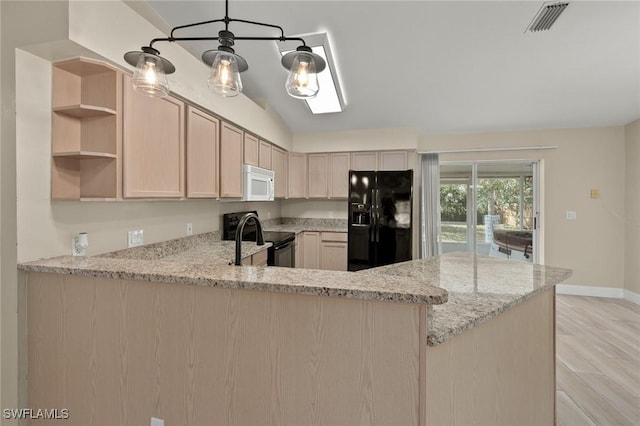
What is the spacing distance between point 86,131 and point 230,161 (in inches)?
52.5

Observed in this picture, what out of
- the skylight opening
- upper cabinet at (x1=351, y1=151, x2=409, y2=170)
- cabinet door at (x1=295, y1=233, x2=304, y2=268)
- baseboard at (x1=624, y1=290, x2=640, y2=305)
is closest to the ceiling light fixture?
the skylight opening

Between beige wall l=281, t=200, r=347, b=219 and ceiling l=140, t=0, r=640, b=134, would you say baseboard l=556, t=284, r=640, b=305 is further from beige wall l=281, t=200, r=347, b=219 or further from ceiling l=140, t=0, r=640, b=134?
beige wall l=281, t=200, r=347, b=219

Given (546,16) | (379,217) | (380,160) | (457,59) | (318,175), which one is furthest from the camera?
(318,175)

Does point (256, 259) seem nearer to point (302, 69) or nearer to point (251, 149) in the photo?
point (251, 149)

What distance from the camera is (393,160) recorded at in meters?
4.59

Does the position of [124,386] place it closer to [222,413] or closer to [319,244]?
[222,413]

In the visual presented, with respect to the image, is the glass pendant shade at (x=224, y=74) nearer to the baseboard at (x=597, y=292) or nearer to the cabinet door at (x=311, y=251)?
the cabinet door at (x=311, y=251)

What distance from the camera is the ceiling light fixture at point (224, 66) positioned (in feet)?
4.09

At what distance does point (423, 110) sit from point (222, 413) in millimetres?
4097

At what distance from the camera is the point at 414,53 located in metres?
2.90

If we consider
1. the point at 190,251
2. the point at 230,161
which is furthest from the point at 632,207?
the point at 190,251

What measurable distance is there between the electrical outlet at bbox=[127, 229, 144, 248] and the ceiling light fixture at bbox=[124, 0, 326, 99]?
1.27 meters

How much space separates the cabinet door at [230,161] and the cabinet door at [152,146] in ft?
1.89

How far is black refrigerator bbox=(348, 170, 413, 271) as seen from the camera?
13.3 feet
